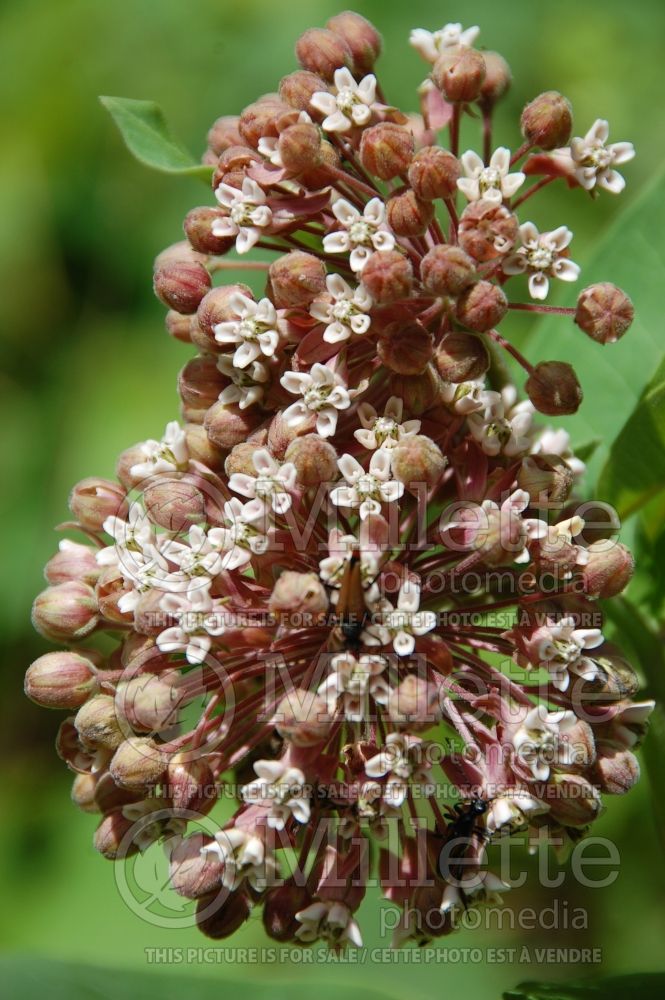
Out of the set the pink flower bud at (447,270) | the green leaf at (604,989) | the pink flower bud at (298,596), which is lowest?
the green leaf at (604,989)

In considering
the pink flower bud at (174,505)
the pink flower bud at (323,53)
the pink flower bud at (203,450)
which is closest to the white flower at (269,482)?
the pink flower bud at (174,505)

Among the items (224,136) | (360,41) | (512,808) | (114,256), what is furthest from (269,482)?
(114,256)

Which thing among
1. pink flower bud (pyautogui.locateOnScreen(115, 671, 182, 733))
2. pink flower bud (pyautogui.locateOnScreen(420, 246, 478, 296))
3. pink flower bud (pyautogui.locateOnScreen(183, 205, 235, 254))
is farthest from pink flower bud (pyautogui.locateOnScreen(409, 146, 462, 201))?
pink flower bud (pyautogui.locateOnScreen(115, 671, 182, 733))

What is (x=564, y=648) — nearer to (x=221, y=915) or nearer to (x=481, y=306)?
(x=481, y=306)

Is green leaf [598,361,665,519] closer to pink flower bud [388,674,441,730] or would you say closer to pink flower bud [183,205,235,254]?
pink flower bud [388,674,441,730]

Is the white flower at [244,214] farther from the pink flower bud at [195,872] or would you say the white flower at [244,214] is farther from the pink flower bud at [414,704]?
the pink flower bud at [195,872]

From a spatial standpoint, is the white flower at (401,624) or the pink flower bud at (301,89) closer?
the white flower at (401,624)

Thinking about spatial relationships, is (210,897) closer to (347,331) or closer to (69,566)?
(69,566)
